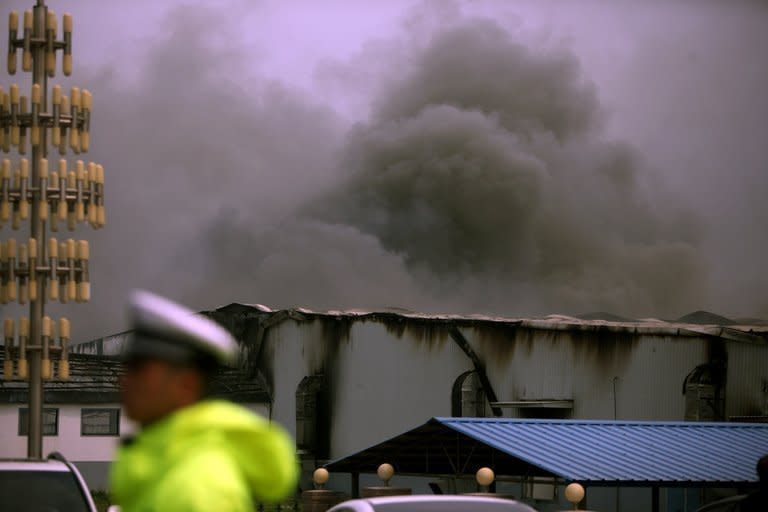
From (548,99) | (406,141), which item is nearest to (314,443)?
(406,141)

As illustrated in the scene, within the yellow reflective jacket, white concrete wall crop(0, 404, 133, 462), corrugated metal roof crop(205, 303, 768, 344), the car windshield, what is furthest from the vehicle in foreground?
white concrete wall crop(0, 404, 133, 462)

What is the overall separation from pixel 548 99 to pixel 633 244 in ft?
26.0

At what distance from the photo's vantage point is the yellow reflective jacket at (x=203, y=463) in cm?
294

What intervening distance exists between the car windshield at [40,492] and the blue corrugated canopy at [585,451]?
10899 mm

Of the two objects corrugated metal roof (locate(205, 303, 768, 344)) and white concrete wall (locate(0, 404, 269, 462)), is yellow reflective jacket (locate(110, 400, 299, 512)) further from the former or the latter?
white concrete wall (locate(0, 404, 269, 462))

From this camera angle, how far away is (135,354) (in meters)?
3.09

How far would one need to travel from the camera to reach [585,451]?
76.2 ft

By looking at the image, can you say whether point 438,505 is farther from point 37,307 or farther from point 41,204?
point 41,204

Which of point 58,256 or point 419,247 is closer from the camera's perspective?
point 58,256

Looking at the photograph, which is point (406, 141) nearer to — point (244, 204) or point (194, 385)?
point (244, 204)

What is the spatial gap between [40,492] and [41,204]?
11.3 m

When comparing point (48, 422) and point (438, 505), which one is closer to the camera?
point (438, 505)

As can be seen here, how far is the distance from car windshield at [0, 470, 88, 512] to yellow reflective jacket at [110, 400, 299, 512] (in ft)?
25.4

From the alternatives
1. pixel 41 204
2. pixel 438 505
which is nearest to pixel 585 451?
pixel 41 204
